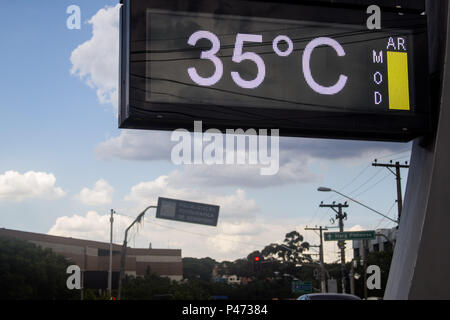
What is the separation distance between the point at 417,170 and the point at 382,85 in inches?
32.6

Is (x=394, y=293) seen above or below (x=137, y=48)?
below

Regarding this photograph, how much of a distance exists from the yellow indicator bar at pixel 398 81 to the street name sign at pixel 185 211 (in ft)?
43.2

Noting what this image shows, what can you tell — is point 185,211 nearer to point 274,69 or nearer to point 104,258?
point 274,69

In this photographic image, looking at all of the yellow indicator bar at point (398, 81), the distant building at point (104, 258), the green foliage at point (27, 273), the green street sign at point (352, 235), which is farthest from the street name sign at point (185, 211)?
the distant building at point (104, 258)

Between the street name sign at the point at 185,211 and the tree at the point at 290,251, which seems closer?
the street name sign at the point at 185,211

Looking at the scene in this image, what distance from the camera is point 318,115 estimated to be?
200 inches

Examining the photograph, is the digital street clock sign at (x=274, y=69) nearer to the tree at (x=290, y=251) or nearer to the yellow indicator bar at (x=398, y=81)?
the yellow indicator bar at (x=398, y=81)

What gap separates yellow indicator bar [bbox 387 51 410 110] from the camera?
17.3 feet

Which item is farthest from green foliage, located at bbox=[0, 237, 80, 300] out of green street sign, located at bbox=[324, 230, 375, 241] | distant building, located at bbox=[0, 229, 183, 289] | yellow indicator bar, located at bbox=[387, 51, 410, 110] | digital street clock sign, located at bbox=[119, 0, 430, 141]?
yellow indicator bar, located at bbox=[387, 51, 410, 110]

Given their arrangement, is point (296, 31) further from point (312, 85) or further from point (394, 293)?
point (394, 293)

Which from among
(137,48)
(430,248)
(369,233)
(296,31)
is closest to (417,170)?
(430,248)

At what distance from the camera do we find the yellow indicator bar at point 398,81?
5.28 m

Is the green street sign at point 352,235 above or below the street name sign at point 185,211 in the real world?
below

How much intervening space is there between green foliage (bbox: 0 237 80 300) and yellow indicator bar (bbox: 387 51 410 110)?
43.9m
